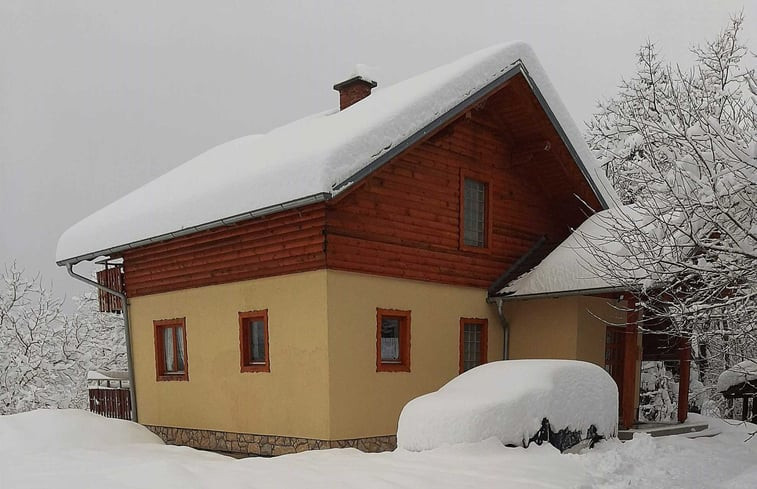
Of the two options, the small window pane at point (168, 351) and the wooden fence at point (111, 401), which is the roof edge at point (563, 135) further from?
the wooden fence at point (111, 401)

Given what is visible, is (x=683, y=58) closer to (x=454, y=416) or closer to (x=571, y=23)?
(x=454, y=416)

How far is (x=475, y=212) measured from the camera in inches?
454

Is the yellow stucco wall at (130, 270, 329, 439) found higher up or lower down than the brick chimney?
lower down

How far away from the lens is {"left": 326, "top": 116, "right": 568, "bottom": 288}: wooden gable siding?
30.1 ft

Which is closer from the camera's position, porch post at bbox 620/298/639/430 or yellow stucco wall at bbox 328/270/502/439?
yellow stucco wall at bbox 328/270/502/439

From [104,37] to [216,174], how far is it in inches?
5578

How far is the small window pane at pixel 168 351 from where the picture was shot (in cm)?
1166

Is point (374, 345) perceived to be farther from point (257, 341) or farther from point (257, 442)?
point (257, 442)

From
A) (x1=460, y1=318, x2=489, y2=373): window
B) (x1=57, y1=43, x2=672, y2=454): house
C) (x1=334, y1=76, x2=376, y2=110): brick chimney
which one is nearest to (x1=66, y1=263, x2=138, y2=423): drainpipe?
(x1=57, y1=43, x2=672, y2=454): house

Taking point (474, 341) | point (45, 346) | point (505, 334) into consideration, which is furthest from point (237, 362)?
point (45, 346)

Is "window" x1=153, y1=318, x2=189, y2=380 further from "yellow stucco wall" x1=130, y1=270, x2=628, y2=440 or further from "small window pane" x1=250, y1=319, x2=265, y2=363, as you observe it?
"small window pane" x1=250, y1=319, x2=265, y2=363

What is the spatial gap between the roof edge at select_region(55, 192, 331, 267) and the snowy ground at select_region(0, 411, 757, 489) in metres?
3.23

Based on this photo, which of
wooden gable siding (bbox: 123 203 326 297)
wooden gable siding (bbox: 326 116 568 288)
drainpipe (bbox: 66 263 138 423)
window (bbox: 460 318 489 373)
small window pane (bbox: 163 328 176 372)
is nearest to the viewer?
wooden gable siding (bbox: 123 203 326 297)

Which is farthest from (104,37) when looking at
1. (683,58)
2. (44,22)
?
(683,58)
